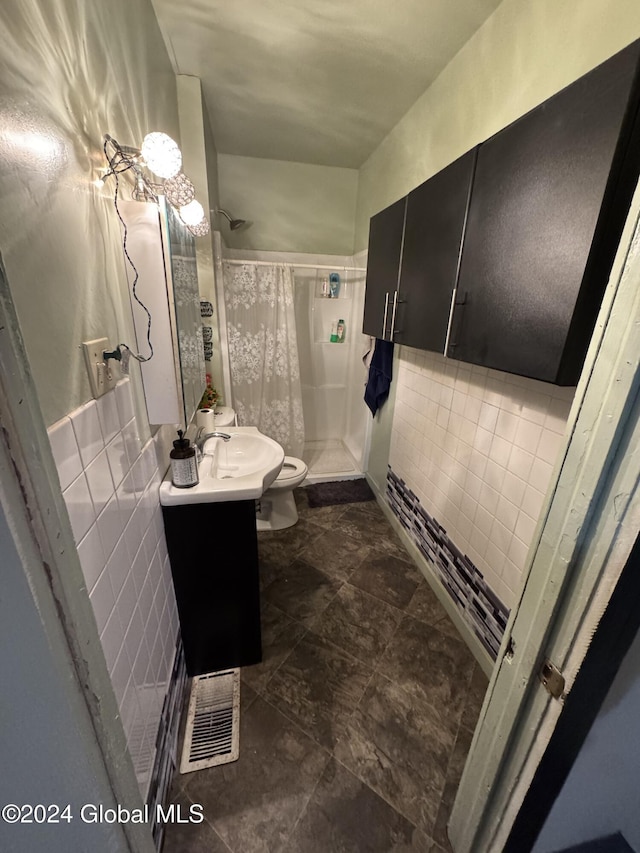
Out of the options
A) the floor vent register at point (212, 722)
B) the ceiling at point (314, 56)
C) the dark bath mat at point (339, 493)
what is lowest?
the floor vent register at point (212, 722)

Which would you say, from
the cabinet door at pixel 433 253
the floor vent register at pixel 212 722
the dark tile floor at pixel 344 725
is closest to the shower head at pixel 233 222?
the cabinet door at pixel 433 253

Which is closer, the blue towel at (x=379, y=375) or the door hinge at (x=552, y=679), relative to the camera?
the door hinge at (x=552, y=679)

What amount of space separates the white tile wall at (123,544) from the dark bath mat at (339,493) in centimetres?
154

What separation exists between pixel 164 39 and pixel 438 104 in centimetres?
126

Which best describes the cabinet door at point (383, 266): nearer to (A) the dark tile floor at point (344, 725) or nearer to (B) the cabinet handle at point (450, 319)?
(B) the cabinet handle at point (450, 319)

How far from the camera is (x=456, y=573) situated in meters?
1.58

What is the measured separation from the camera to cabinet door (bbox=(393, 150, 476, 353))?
1.12 m

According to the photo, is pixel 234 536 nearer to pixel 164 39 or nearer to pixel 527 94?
pixel 527 94

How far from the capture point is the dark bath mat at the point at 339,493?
2.53 metres

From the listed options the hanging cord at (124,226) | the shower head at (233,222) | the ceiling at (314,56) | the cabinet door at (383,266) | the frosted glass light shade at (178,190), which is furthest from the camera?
the shower head at (233,222)

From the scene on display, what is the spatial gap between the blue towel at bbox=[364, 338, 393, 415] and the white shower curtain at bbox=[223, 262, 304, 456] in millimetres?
710

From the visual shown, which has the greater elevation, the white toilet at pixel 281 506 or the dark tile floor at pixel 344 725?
the white toilet at pixel 281 506

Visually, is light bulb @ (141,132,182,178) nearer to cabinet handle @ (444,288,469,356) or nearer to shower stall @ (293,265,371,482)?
cabinet handle @ (444,288,469,356)

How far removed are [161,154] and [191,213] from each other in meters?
0.47
